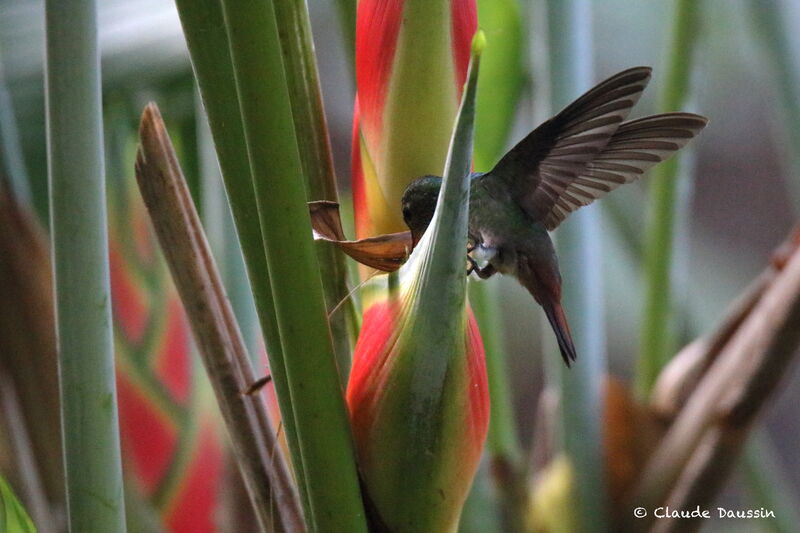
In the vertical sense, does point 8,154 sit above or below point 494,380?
above

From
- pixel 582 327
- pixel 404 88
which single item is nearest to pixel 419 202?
pixel 404 88

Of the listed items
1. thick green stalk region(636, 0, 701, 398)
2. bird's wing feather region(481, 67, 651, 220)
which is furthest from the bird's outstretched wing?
thick green stalk region(636, 0, 701, 398)

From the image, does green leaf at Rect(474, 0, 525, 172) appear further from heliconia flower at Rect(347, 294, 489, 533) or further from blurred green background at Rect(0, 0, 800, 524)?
heliconia flower at Rect(347, 294, 489, 533)

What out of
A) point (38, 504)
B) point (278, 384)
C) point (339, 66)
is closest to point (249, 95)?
point (278, 384)

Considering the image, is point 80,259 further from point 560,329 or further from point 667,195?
point 667,195

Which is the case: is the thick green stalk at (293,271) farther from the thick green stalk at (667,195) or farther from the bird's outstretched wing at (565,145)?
the thick green stalk at (667,195)

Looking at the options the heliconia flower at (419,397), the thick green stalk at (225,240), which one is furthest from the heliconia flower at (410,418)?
the thick green stalk at (225,240)
